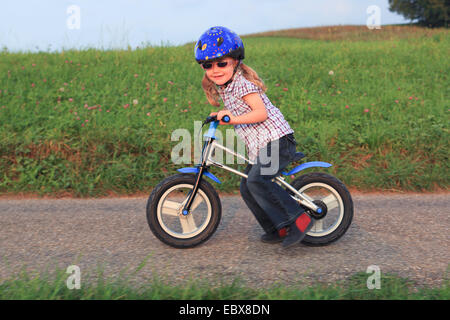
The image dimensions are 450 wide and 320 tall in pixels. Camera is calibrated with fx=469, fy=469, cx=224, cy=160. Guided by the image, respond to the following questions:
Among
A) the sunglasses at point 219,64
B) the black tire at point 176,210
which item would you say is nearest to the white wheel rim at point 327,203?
the black tire at point 176,210

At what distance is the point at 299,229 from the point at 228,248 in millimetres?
577

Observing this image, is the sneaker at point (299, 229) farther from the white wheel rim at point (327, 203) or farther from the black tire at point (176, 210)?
the black tire at point (176, 210)

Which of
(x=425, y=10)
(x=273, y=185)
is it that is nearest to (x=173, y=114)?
(x=273, y=185)

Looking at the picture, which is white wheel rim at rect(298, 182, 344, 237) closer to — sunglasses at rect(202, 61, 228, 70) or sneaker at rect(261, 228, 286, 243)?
sneaker at rect(261, 228, 286, 243)

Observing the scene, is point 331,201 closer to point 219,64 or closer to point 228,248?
point 228,248

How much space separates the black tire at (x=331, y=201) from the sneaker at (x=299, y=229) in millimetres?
182

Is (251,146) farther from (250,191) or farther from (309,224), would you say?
(309,224)

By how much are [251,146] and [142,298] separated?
56.6 inches

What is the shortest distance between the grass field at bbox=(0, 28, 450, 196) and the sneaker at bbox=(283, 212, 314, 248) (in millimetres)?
2043

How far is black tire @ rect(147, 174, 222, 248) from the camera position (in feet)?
11.6

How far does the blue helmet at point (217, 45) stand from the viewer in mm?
3253

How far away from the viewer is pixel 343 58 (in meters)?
9.80
